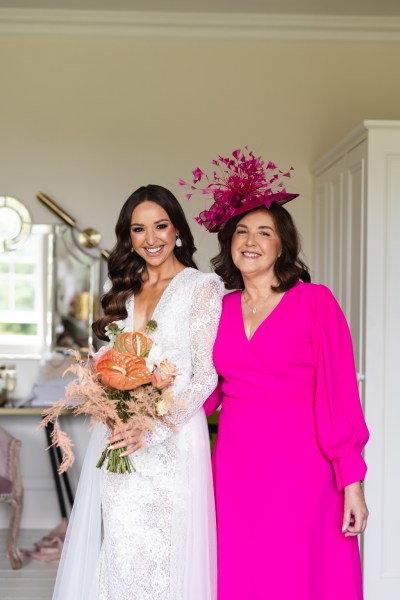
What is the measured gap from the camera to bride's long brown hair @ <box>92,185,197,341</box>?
266 centimetres

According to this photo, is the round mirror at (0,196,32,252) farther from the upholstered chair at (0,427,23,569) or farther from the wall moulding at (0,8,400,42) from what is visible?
the upholstered chair at (0,427,23,569)

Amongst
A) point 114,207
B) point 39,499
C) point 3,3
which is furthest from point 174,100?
point 39,499

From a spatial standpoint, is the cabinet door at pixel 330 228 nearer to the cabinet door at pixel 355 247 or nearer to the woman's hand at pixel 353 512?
the cabinet door at pixel 355 247

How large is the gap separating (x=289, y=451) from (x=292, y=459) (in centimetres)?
3

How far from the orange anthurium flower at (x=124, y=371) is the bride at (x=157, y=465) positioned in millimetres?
150

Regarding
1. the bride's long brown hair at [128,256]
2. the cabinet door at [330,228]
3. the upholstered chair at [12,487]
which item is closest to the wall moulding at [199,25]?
the cabinet door at [330,228]

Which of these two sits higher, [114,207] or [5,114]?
[5,114]

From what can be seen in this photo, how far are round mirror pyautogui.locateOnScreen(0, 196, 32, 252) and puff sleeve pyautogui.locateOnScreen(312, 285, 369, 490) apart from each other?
3.33 m

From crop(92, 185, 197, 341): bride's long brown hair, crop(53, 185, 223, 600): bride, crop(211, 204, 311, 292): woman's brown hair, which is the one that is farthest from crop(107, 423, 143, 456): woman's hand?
crop(211, 204, 311, 292): woman's brown hair

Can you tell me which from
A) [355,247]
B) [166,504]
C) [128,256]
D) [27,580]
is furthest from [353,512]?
[27,580]

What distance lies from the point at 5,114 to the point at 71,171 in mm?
582

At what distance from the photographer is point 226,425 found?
2547 mm

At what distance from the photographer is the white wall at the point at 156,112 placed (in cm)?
541

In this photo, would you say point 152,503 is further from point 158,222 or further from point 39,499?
point 39,499
